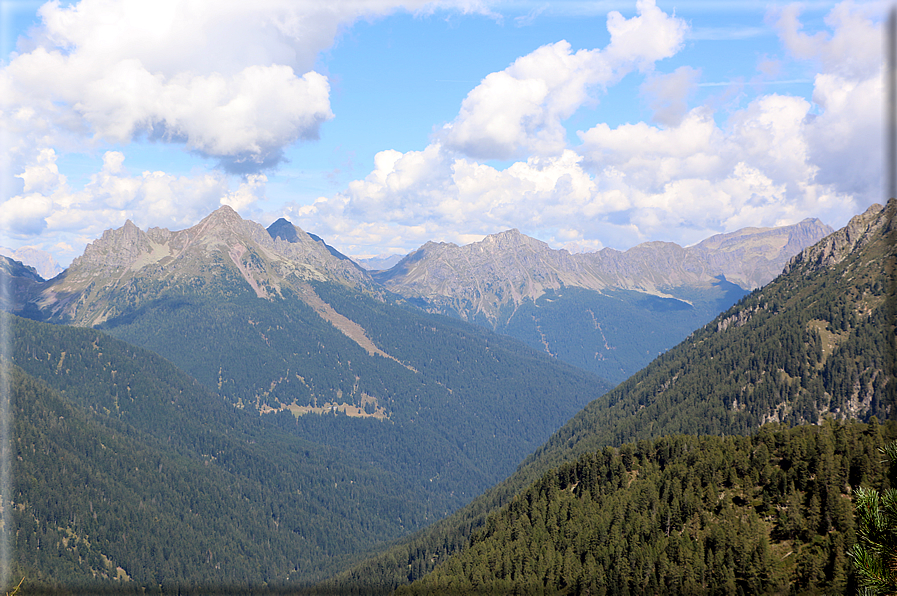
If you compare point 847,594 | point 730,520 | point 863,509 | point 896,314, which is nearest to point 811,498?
point 730,520

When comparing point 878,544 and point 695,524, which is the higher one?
point 878,544

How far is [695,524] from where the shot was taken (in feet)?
382

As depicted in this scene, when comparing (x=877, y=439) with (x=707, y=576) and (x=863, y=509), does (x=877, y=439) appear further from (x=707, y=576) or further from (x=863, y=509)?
(x=863, y=509)

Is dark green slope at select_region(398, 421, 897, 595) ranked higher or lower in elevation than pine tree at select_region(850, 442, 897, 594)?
lower

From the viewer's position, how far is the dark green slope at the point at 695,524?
96562 millimetres

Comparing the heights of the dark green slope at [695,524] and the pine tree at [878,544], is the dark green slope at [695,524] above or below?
below

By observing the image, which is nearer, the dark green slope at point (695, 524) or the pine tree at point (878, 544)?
the pine tree at point (878, 544)

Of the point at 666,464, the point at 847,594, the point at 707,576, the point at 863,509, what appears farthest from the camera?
the point at 666,464

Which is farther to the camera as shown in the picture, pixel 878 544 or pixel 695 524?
pixel 695 524

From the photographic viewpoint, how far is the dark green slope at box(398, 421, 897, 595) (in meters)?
96.6

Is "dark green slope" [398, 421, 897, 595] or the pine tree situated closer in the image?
the pine tree

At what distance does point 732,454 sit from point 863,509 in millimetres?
123251

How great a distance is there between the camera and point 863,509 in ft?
69.5

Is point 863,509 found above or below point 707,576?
above
